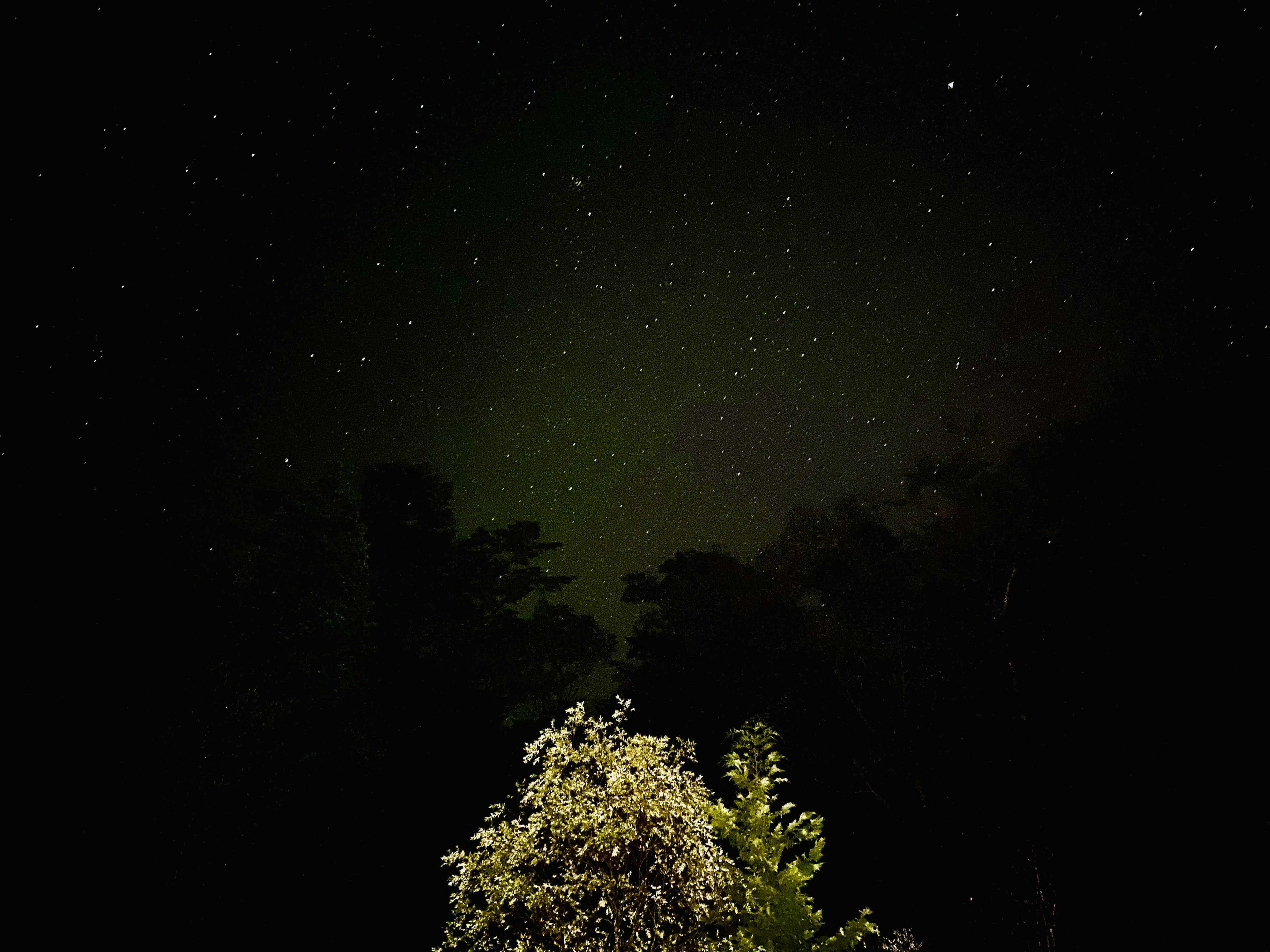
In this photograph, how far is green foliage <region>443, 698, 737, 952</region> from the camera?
6133 mm

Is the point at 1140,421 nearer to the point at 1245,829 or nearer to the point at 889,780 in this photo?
the point at 1245,829

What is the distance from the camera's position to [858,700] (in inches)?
548

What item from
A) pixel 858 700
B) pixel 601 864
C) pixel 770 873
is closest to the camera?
pixel 601 864

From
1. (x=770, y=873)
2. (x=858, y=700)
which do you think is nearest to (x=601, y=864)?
(x=770, y=873)

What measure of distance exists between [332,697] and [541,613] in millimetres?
10978

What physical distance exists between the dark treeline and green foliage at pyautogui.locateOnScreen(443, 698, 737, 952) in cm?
610

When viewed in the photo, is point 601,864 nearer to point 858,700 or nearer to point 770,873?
point 770,873

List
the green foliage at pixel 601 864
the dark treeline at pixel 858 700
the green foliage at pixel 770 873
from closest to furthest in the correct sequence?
the green foliage at pixel 601 864 < the green foliage at pixel 770 873 < the dark treeline at pixel 858 700

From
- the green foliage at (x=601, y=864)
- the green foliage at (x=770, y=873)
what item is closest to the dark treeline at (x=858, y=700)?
the green foliage at (x=770, y=873)

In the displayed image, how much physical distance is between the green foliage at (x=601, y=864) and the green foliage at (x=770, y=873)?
1.11 m

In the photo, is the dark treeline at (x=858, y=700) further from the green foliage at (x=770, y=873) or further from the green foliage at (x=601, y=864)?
the green foliage at (x=601, y=864)

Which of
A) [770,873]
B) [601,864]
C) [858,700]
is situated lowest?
[770,873]

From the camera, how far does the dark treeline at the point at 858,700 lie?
10203 millimetres

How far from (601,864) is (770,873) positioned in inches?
127
